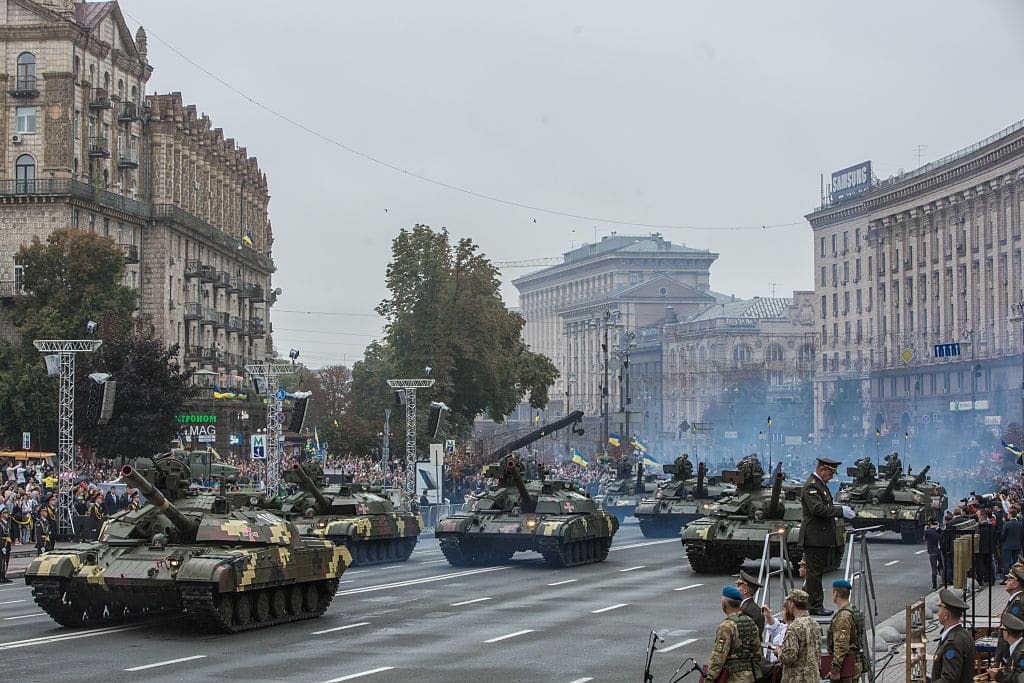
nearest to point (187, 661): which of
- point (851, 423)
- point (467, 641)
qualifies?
point (467, 641)

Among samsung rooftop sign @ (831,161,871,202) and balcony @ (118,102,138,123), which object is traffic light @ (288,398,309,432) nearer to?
balcony @ (118,102,138,123)

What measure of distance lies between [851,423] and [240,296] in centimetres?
3695

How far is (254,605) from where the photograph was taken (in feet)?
75.7

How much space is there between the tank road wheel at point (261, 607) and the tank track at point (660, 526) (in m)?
22.3

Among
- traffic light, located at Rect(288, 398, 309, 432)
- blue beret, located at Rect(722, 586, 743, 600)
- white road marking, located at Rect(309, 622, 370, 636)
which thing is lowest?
white road marking, located at Rect(309, 622, 370, 636)

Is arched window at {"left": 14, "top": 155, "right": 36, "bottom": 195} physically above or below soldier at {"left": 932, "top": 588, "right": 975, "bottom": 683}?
above

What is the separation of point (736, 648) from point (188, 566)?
415 inches

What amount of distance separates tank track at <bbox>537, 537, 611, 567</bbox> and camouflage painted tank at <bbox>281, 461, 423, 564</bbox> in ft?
12.1

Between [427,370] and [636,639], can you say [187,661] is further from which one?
[427,370]

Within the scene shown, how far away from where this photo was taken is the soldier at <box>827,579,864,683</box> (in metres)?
13.6

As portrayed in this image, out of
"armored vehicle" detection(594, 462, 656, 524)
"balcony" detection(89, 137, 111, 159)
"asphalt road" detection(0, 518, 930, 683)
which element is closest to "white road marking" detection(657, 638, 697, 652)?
"asphalt road" detection(0, 518, 930, 683)

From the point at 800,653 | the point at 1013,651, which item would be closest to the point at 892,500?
the point at 800,653

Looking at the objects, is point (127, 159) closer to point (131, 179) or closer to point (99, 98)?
point (131, 179)

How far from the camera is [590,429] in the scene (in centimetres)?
12325
